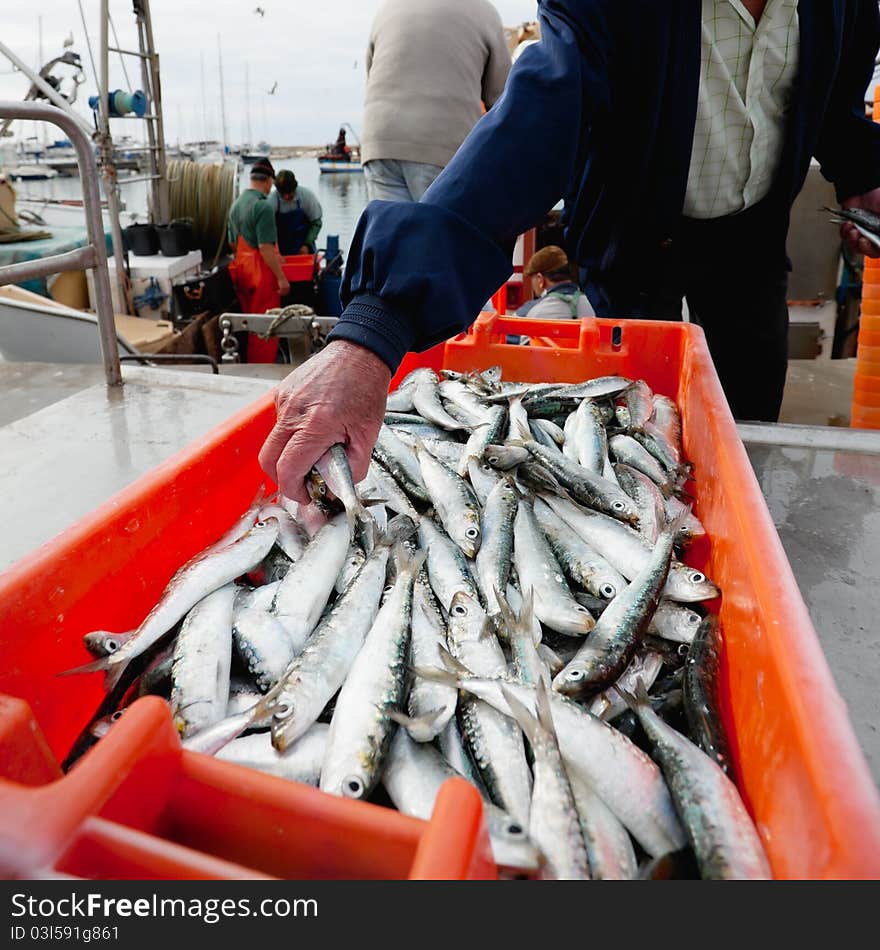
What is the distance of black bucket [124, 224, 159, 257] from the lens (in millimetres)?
9688

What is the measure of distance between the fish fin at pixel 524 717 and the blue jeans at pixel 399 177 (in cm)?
438

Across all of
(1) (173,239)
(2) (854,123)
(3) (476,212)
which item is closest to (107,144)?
(1) (173,239)

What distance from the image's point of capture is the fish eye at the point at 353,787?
3.54ft

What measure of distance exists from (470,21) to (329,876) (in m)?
5.27

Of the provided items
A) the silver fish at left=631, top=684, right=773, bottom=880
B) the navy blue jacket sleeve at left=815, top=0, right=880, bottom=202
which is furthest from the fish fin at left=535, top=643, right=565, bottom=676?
the navy blue jacket sleeve at left=815, top=0, right=880, bottom=202

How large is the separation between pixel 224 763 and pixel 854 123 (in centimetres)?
343

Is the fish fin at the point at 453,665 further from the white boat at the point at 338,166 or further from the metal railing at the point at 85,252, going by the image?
the white boat at the point at 338,166

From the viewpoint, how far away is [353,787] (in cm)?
108

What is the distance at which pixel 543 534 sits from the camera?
1.89 m

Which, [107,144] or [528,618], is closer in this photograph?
[528,618]

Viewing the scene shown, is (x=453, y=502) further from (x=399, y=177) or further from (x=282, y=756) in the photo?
(x=399, y=177)

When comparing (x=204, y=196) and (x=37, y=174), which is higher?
(x=37, y=174)

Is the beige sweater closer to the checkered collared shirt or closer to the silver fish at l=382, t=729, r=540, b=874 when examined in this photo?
the checkered collared shirt

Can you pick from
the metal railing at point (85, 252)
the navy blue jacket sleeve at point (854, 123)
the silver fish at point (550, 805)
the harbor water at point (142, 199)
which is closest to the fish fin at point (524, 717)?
the silver fish at point (550, 805)
